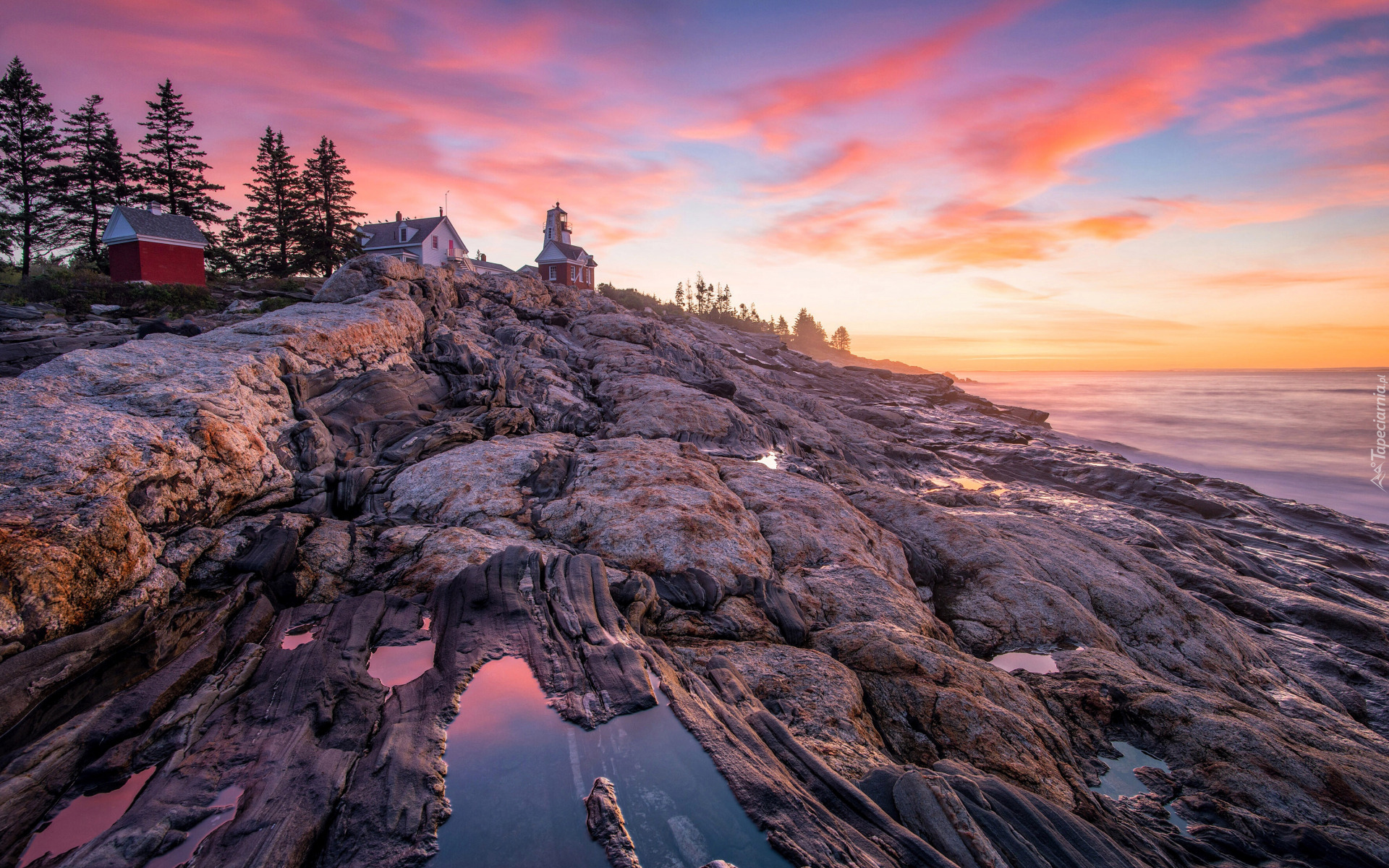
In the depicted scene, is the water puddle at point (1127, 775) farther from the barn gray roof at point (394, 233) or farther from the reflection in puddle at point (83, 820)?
the barn gray roof at point (394, 233)

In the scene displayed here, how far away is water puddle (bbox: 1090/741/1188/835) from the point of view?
23.0ft

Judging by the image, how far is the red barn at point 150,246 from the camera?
1505 inches

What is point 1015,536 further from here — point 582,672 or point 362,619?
point 362,619

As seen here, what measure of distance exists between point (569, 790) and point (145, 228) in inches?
2136

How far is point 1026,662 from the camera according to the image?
413 inches

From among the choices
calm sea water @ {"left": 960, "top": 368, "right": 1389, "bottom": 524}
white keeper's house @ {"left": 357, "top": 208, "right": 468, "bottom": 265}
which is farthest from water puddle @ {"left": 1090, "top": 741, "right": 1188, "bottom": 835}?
white keeper's house @ {"left": 357, "top": 208, "right": 468, "bottom": 265}

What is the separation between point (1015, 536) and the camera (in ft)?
49.1

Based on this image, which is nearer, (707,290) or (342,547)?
(342,547)

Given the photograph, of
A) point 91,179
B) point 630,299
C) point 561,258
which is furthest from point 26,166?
point 630,299

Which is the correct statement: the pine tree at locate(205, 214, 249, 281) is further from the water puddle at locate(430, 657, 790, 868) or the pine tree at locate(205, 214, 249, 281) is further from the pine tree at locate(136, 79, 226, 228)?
the water puddle at locate(430, 657, 790, 868)

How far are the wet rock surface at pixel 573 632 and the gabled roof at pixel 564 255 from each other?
201ft

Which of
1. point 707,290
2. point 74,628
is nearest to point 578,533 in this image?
point 74,628

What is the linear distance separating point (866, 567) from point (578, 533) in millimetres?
6532

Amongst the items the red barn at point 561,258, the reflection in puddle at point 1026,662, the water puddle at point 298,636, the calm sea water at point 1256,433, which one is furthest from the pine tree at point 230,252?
the calm sea water at point 1256,433
